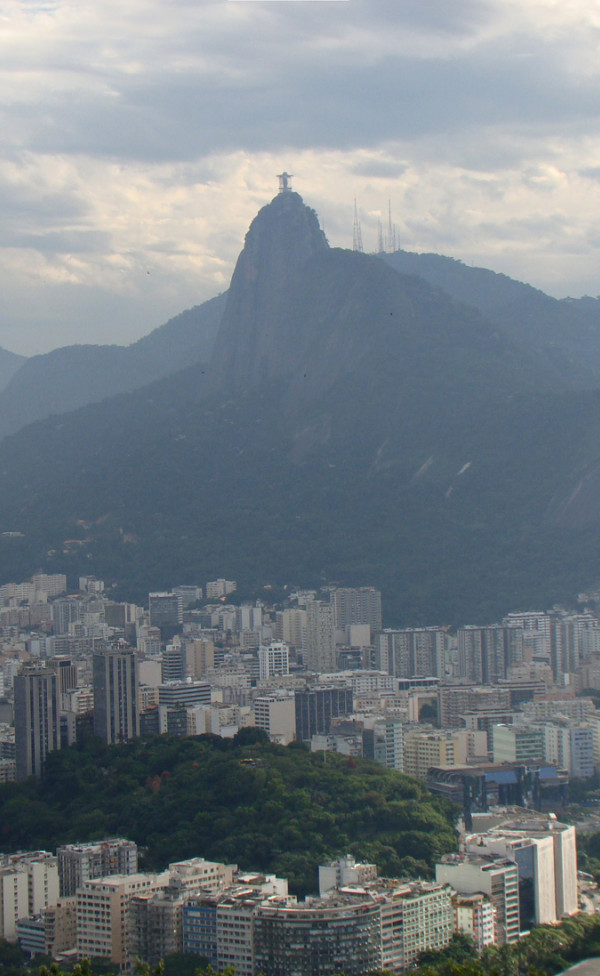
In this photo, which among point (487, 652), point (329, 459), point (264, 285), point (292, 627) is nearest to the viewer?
point (487, 652)

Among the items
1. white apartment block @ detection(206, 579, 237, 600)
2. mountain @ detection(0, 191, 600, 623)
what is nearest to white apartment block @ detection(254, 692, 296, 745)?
mountain @ detection(0, 191, 600, 623)

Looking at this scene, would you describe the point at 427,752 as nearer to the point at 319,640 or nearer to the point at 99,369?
the point at 319,640

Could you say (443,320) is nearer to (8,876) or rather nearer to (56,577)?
(56,577)

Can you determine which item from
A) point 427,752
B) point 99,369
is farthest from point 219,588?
point 99,369

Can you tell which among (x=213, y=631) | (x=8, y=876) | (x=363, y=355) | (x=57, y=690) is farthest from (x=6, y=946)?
(x=363, y=355)

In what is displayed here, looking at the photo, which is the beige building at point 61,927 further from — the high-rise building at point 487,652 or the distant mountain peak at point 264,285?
the distant mountain peak at point 264,285

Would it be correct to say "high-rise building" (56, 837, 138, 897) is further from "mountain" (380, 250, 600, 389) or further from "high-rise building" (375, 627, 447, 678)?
"mountain" (380, 250, 600, 389)

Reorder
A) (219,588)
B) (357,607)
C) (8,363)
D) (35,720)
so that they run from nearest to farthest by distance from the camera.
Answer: (35,720) → (357,607) → (219,588) → (8,363)

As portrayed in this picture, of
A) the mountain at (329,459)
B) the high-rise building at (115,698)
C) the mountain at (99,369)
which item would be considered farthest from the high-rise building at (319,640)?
the mountain at (99,369)
